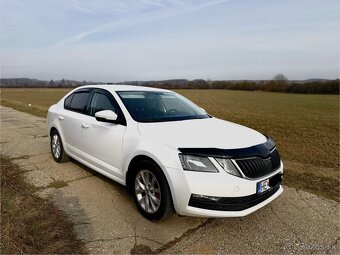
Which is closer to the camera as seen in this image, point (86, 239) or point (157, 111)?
point (86, 239)

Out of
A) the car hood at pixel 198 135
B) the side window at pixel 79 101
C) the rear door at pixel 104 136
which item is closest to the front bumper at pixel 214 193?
the car hood at pixel 198 135

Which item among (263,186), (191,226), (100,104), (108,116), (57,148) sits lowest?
(191,226)

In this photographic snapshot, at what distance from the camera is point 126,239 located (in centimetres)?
279

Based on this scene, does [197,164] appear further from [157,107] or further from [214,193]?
[157,107]

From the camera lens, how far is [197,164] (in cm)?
270

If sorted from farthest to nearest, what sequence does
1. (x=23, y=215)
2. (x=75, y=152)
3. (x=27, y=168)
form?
(x=27, y=168)
(x=75, y=152)
(x=23, y=215)

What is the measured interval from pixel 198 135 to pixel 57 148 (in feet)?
10.7

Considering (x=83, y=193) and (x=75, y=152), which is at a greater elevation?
(x=75, y=152)

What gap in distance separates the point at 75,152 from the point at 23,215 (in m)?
1.51

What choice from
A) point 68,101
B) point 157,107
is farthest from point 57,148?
point 157,107

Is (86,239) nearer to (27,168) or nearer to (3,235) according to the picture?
(3,235)

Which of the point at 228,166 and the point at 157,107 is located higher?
the point at 157,107

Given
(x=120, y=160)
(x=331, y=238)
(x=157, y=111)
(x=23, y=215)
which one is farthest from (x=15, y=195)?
(x=331, y=238)

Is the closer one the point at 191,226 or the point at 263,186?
the point at 263,186
